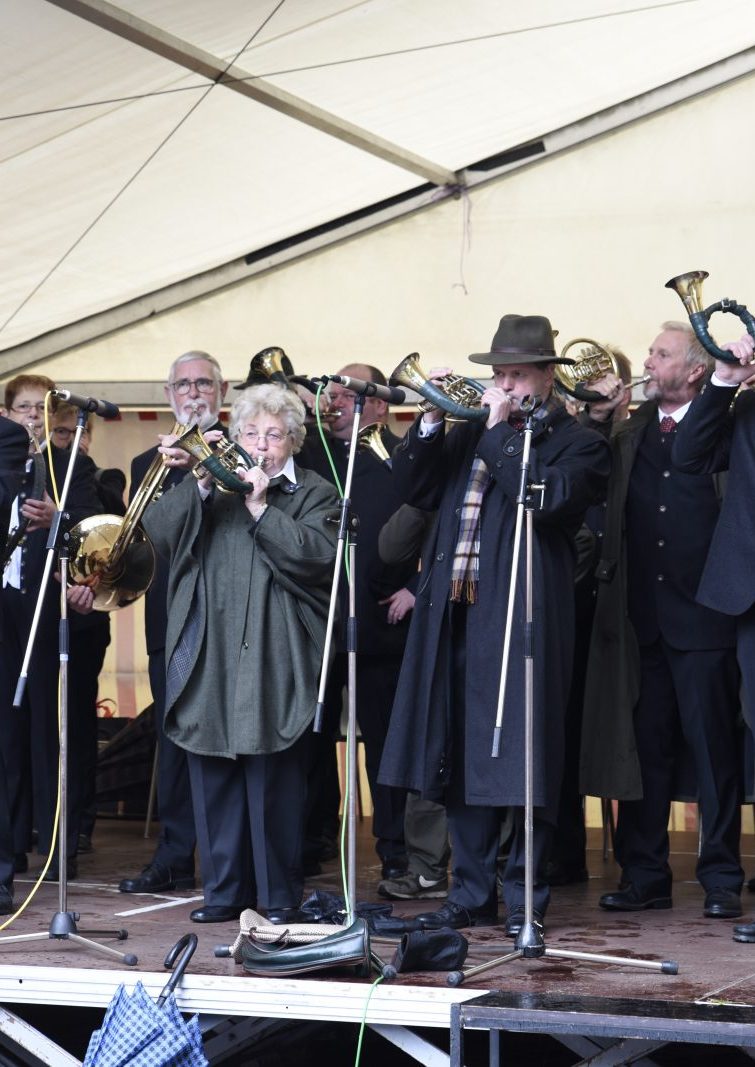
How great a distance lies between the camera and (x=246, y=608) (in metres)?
4.56

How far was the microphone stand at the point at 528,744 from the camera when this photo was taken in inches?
151

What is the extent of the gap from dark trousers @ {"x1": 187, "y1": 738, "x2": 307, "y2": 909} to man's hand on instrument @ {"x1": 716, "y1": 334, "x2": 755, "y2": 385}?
166 cm

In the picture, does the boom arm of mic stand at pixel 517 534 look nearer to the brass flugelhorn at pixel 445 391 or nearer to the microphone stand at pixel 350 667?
the brass flugelhorn at pixel 445 391

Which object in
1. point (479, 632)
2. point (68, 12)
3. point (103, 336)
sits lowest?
point (479, 632)

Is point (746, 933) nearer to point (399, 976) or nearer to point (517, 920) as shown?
point (517, 920)

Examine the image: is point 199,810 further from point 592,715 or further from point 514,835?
point 592,715

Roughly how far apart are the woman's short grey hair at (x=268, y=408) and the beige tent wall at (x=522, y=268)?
321 centimetres

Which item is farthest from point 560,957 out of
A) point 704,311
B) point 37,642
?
point 37,642

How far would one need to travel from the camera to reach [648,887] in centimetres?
480

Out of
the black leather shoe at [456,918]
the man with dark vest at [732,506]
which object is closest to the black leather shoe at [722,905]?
the man with dark vest at [732,506]

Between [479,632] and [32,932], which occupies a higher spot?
[479,632]

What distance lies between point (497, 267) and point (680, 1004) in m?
4.97

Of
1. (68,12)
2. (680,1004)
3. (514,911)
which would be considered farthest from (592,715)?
(68,12)

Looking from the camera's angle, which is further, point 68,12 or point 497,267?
point 497,267
